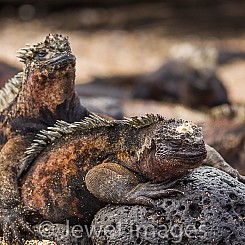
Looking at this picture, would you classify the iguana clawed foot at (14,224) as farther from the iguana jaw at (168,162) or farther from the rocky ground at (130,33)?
the rocky ground at (130,33)

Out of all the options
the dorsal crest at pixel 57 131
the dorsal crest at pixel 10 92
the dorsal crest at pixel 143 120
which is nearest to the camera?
the dorsal crest at pixel 143 120

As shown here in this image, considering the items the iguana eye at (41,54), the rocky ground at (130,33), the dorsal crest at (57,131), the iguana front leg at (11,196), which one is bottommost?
the iguana front leg at (11,196)

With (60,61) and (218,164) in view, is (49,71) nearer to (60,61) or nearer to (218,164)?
(60,61)

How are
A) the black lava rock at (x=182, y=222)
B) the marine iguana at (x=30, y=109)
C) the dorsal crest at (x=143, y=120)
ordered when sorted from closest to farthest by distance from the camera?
the black lava rock at (x=182, y=222) → the dorsal crest at (x=143, y=120) → the marine iguana at (x=30, y=109)

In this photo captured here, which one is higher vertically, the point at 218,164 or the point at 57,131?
the point at 57,131

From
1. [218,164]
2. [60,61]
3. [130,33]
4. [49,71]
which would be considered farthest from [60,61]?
[130,33]

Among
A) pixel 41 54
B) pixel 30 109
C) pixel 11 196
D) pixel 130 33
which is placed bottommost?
pixel 11 196

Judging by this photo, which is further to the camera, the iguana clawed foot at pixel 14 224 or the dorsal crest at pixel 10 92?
the dorsal crest at pixel 10 92

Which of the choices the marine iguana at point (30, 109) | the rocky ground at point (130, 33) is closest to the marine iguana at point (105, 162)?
the marine iguana at point (30, 109)
